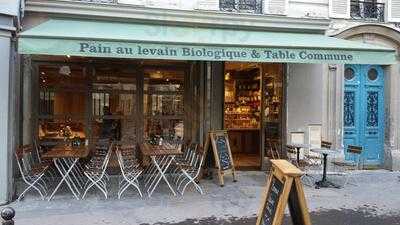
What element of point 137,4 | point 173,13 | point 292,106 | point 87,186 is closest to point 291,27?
point 292,106

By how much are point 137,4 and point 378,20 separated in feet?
18.1

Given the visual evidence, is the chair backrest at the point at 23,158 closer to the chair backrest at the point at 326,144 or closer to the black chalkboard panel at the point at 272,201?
the black chalkboard panel at the point at 272,201

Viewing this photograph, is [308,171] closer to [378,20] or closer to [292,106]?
[292,106]

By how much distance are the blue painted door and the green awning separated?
228cm

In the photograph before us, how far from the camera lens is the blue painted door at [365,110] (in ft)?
37.1

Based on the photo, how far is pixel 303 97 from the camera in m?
10.8

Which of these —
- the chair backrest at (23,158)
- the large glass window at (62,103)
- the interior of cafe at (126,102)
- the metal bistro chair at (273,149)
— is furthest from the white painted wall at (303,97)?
the chair backrest at (23,158)

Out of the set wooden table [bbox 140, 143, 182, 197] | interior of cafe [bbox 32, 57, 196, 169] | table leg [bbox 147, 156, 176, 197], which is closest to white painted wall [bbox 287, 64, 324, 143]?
interior of cafe [bbox 32, 57, 196, 169]

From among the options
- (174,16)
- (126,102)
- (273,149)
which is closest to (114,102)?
(126,102)

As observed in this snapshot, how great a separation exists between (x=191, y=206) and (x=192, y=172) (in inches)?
48.6

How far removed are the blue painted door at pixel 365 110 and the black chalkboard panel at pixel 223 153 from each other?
3.21 meters

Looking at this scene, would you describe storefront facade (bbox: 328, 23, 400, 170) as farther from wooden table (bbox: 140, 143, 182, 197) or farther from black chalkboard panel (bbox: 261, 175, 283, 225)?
black chalkboard panel (bbox: 261, 175, 283, 225)

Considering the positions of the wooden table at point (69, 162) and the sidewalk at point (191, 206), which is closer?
the sidewalk at point (191, 206)

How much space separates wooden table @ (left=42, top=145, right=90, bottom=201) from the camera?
7816 millimetres
